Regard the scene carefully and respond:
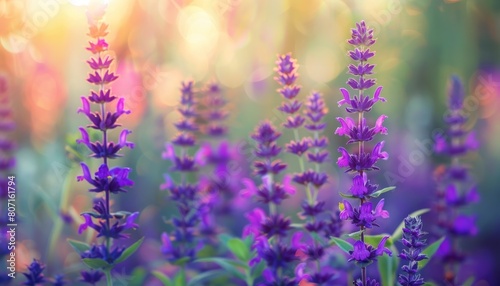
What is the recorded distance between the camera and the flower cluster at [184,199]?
87.6 inches

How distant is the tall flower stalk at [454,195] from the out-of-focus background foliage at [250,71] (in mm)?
532

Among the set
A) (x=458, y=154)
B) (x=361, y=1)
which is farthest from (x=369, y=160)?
(x=361, y=1)

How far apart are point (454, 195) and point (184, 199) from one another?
45.7 inches

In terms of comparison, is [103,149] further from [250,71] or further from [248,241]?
[250,71]

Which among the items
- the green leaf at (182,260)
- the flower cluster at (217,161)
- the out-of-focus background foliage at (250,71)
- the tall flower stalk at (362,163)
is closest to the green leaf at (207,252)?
the flower cluster at (217,161)

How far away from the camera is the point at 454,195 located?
98.2 inches

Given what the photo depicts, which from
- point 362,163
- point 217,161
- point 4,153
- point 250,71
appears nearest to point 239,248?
point 362,163

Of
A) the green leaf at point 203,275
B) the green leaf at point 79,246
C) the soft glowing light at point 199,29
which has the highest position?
the soft glowing light at point 199,29

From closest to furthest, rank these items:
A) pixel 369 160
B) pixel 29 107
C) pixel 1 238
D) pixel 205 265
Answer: pixel 369 160 → pixel 1 238 → pixel 205 265 → pixel 29 107

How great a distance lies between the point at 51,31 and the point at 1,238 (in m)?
2.03

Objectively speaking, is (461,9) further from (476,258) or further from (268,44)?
(476,258)

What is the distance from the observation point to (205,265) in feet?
8.34

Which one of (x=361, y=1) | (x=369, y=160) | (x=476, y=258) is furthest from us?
(x=361, y=1)

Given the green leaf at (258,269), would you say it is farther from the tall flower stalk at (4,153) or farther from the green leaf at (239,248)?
the tall flower stalk at (4,153)
